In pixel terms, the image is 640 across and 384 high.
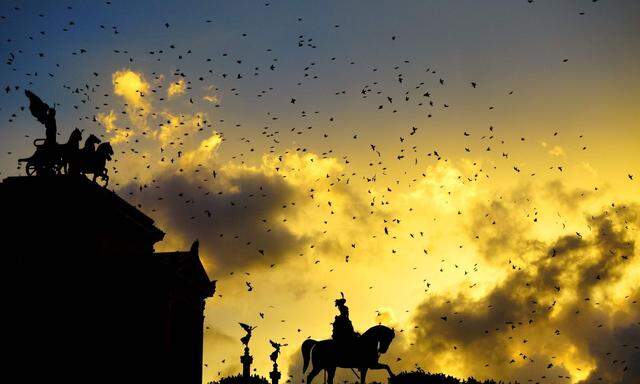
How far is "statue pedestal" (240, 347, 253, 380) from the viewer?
35.8m

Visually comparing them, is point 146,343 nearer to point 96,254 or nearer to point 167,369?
point 167,369

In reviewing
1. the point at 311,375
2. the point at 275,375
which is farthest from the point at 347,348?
the point at 275,375

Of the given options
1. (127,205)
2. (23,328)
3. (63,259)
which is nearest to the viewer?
(23,328)

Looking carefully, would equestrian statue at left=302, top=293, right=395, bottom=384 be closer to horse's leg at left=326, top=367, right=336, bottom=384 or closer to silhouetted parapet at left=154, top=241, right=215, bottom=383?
horse's leg at left=326, top=367, right=336, bottom=384

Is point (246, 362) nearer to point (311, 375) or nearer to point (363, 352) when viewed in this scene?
point (311, 375)

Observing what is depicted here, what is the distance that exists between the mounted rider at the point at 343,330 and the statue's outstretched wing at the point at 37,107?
595 inches

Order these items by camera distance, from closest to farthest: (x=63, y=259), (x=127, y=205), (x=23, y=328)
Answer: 1. (x=23, y=328)
2. (x=63, y=259)
3. (x=127, y=205)

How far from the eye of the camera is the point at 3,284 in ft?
98.2

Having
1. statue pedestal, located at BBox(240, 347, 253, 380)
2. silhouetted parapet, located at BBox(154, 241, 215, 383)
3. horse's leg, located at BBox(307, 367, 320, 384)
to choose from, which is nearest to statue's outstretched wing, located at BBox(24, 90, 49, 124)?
silhouetted parapet, located at BBox(154, 241, 215, 383)

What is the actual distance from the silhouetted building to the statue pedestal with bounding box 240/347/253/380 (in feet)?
11.9

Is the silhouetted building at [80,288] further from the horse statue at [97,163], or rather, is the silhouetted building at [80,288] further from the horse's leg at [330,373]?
the horse's leg at [330,373]

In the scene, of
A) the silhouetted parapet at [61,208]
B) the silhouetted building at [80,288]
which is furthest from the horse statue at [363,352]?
the silhouetted parapet at [61,208]


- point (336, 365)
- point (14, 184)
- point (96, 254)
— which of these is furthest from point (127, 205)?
point (336, 365)

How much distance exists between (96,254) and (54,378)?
575cm
